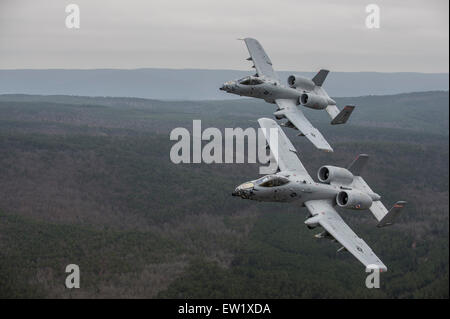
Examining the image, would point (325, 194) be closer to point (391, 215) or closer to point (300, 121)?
point (391, 215)

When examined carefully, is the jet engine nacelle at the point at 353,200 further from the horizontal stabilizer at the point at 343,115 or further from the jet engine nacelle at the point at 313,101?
the jet engine nacelle at the point at 313,101

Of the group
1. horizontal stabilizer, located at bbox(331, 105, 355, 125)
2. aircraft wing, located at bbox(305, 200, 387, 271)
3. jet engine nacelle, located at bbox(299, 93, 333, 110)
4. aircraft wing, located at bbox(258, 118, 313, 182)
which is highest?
jet engine nacelle, located at bbox(299, 93, 333, 110)

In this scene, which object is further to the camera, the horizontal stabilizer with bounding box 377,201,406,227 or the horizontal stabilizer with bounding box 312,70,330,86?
the horizontal stabilizer with bounding box 312,70,330,86

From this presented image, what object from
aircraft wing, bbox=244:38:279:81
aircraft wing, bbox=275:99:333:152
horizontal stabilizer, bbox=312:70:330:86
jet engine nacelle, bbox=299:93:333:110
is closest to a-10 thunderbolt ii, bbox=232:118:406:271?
aircraft wing, bbox=275:99:333:152

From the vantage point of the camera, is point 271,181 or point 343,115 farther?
point 343,115

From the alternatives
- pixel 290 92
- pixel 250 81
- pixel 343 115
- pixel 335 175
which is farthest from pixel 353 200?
pixel 250 81

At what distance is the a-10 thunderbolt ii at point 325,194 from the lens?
4888 cm

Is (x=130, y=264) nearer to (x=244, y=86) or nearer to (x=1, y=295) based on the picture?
(x=1, y=295)

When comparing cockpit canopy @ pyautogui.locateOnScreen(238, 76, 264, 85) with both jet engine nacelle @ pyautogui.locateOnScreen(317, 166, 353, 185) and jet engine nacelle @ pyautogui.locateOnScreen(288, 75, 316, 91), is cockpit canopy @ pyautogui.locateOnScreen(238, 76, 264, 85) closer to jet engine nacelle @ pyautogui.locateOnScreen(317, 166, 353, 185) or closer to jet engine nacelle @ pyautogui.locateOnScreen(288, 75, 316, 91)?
jet engine nacelle @ pyautogui.locateOnScreen(288, 75, 316, 91)

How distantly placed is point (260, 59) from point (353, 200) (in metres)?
26.8

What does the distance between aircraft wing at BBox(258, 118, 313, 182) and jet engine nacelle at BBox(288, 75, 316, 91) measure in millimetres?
7463

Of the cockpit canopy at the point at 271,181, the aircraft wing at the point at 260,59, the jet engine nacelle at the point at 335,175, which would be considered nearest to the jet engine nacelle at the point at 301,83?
the aircraft wing at the point at 260,59

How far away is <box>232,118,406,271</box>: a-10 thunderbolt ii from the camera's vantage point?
160 feet

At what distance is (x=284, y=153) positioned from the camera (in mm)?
57312
